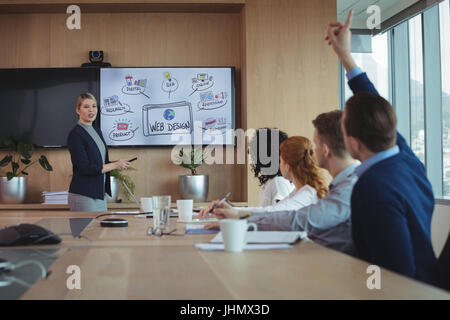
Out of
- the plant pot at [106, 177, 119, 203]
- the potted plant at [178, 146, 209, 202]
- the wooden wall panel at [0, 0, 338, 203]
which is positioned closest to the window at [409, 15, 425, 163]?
the wooden wall panel at [0, 0, 338, 203]

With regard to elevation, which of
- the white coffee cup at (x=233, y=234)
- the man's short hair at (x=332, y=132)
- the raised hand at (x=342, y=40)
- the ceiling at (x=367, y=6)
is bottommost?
the white coffee cup at (x=233, y=234)

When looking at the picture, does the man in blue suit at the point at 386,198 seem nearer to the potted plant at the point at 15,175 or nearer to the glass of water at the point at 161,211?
the glass of water at the point at 161,211

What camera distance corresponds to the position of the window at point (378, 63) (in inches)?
220

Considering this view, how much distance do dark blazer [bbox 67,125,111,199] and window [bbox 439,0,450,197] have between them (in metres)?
2.87

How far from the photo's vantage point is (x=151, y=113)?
4781 mm

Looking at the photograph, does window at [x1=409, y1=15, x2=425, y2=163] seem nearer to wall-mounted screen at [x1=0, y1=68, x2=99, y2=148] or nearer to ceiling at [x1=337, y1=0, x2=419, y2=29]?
ceiling at [x1=337, y1=0, x2=419, y2=29]

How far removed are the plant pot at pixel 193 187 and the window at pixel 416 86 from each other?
6.57 ft

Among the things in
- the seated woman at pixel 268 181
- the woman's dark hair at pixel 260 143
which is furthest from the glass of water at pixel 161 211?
the woman's dark hair at pixel 260 143

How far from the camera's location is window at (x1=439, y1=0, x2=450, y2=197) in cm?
450

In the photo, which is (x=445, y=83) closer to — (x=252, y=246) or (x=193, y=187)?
(x=193, y=187)

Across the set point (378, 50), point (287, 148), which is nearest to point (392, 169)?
point (287, 148)

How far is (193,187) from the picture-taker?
15.1ft

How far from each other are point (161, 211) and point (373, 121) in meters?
0.85
